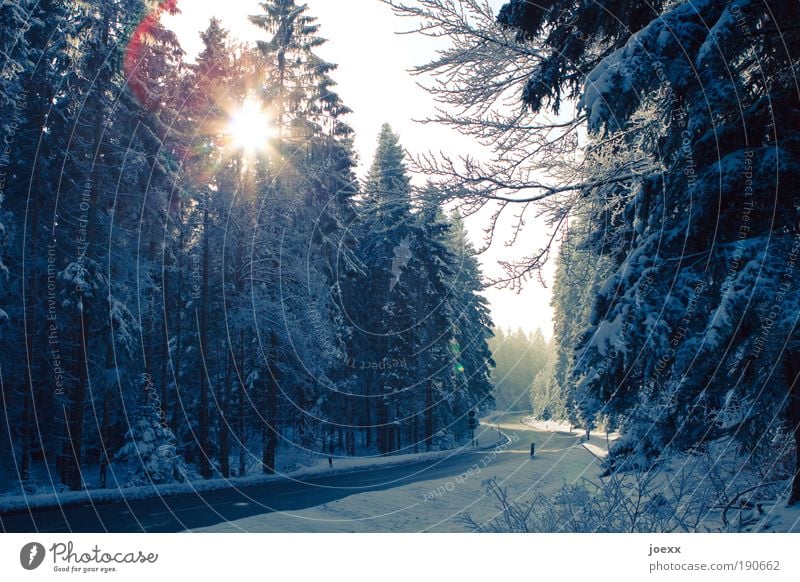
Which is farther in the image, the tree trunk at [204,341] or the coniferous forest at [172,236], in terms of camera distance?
the tree trunk at [204,341]

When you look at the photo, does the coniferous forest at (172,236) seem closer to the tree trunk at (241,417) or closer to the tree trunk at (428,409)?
the tree trunk at (241,417)

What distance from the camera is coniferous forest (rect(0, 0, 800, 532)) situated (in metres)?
4.64

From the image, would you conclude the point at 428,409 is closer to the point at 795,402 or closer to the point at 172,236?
the point at 172,236

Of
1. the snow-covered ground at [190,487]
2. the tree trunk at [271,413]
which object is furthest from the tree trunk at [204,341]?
the tree trunk at [271,413]

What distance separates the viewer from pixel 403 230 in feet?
21.9

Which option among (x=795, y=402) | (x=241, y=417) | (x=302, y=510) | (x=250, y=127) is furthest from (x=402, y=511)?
(x=250, y=127)

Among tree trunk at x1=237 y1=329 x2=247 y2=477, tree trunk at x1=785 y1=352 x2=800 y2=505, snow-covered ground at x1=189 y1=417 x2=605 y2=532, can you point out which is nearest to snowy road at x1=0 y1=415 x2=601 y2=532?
snow-covered ground at x1=189 y1=417 x2=605 y2=532

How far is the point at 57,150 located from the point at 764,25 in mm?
10993

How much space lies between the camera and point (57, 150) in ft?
29.8

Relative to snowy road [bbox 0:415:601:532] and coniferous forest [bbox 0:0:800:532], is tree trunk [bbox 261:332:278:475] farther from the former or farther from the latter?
snowy road [bbox 0:415:601:532]

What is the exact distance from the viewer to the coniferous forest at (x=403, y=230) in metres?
4.64

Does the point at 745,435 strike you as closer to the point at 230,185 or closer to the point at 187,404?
the point at 230,185

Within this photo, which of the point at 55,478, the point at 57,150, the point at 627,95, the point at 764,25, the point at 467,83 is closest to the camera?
the point at 627,95
